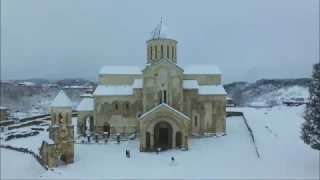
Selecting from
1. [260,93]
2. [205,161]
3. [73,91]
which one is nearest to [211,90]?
[205,161]

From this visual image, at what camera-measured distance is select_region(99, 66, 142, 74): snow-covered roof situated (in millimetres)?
24438

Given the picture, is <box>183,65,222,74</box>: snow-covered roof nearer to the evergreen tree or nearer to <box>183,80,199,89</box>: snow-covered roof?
<box>183,80,199,89</box>: snow-covered roof

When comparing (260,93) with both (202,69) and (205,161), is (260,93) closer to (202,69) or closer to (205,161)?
(202,69)

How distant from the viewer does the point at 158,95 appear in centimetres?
2191

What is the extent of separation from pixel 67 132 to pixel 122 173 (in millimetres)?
3819

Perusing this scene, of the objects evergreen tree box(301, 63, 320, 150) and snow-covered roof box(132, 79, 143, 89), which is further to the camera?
snow-covered roof box(132, 79, 143, 89)

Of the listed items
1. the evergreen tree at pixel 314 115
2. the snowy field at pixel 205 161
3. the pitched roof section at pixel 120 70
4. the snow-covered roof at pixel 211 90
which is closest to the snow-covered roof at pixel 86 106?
the pitched roof section at pixel 120 70

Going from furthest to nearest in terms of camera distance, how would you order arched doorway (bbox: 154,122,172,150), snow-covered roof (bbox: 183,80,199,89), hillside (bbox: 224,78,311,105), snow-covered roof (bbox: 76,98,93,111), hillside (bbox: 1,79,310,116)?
hillside (bbox: 224,78,311,105) → snow-covered roof (bbox: 76,98,93,111) → snow-covered roof (bbox: 183,80,199,89) → arched doorway (bbox: 154,122,172,150) → hillside (bbox: 1,79,310,116)

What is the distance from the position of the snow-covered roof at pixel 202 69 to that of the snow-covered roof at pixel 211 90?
0.94 m

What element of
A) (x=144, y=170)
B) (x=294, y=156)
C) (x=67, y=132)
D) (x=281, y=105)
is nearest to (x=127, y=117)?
(x=67, y=132)

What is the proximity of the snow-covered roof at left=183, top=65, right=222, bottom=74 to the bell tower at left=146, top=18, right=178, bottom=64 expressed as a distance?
1.17m

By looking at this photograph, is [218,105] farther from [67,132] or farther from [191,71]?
[67,132]

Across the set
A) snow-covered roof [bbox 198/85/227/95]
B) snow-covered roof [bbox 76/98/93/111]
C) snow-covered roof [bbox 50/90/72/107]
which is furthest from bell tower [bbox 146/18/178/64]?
snow-covered roof [bbox 50/90/72/107]

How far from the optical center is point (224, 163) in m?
16.4
